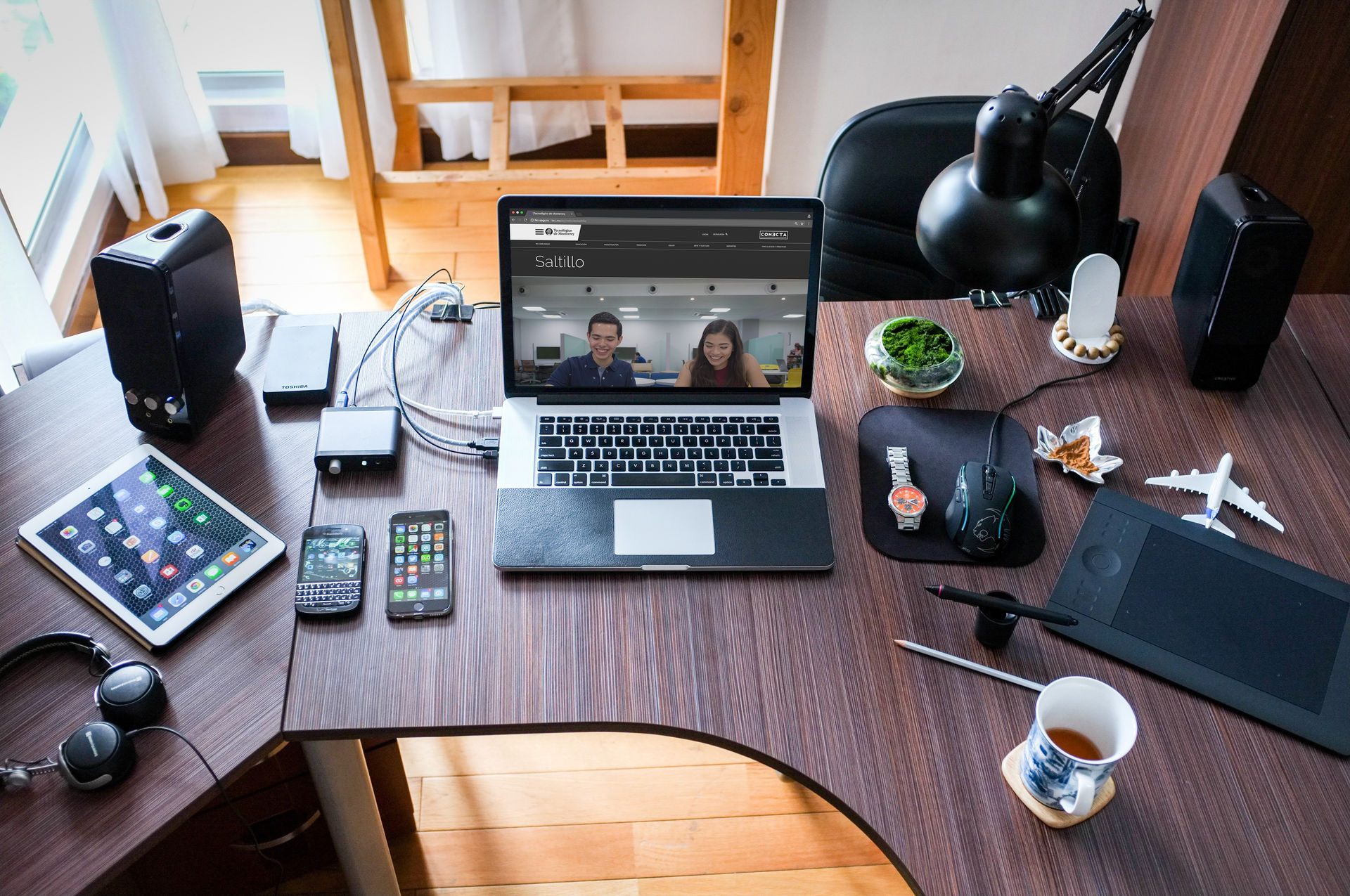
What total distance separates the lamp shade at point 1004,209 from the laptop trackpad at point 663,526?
374 mm

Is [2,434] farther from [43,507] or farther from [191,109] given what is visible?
[191,109]

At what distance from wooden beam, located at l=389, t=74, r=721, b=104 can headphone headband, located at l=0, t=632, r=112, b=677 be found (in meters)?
1.94

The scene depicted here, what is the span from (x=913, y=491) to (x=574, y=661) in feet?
1.41

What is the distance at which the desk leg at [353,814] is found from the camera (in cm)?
112

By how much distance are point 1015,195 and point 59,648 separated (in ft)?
3.40

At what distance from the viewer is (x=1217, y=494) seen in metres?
1.16

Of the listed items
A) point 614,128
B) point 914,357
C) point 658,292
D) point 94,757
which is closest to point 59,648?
point 94,757

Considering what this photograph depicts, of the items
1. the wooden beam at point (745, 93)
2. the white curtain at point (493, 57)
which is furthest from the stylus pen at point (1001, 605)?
the white curtain at point (493, 57)

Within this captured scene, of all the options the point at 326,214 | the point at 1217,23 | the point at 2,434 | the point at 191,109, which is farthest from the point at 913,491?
the point at 191,109

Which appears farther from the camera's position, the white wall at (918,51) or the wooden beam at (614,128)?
the wooden beam at (614,128)

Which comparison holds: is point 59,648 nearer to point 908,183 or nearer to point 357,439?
point 357,439

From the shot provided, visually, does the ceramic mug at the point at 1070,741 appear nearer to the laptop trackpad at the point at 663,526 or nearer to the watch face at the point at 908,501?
the watch face at the point at 908,501

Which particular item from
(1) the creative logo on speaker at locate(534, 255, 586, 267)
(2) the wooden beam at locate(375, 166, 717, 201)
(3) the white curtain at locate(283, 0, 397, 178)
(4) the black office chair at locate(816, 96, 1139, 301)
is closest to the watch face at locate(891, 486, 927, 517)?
(1) the creative logo on speaker at locate(534, 255, 586, 267)

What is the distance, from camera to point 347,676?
39.0 inches
